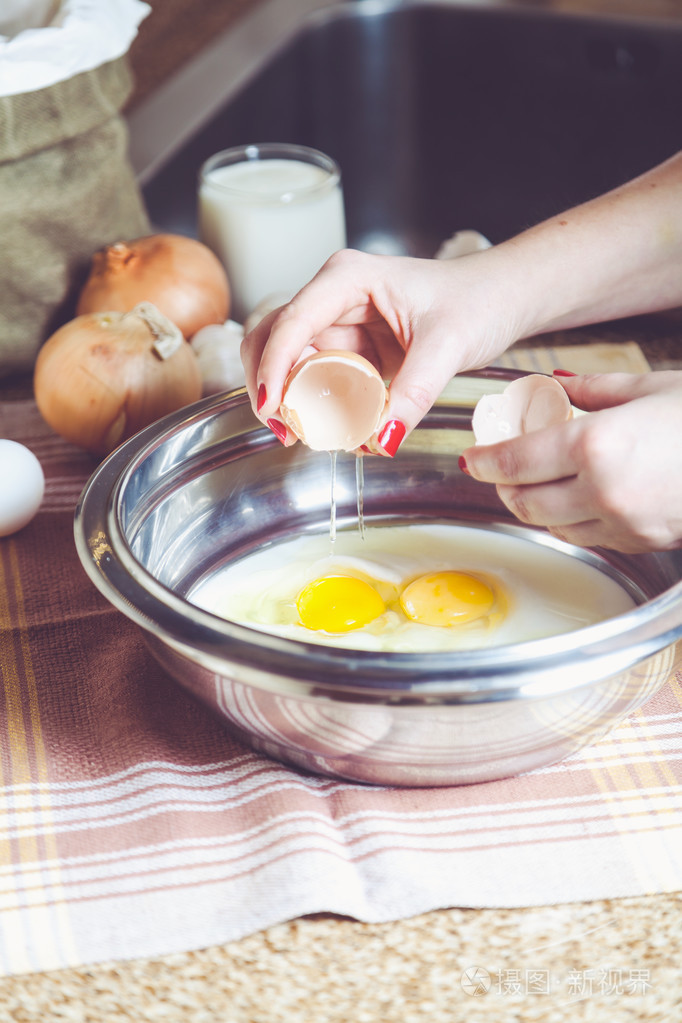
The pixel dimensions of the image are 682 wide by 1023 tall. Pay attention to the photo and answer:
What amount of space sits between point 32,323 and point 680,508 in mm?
800

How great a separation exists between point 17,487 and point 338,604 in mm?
344

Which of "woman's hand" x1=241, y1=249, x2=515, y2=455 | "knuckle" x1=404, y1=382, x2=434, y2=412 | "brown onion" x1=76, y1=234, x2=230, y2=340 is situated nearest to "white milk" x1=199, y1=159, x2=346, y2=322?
"brown onion" x1=76, y1=234, x2=230, y2=340

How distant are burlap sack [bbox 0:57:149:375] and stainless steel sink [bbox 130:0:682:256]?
1.04 ft

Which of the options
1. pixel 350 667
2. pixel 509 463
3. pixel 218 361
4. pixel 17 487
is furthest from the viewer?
A: pixel 218 361

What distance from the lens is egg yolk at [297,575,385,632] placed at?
810 millimetres

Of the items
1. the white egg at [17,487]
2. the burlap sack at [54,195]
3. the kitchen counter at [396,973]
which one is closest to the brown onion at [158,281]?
the burlap sack at [54,195]

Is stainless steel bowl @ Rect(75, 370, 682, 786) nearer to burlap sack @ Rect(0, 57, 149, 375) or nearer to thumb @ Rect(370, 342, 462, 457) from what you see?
thumb @ Rect(370, 342, 462, 457)

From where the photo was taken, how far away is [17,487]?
3.13 ft

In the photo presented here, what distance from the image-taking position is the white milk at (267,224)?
1.26 m

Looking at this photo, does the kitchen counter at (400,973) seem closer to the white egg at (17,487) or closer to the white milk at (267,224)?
the white egg at (17,487)

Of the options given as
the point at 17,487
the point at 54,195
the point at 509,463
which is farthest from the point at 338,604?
the point at 54,195

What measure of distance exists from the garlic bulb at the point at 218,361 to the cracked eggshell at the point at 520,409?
0.39 metres

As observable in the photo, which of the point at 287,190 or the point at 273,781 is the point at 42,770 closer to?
the point at 273,781

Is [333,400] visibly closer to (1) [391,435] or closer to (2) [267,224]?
(1) [391,435]
